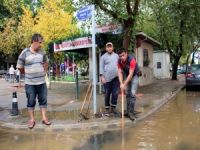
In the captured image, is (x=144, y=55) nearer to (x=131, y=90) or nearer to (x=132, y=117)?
(x=131, y=90)

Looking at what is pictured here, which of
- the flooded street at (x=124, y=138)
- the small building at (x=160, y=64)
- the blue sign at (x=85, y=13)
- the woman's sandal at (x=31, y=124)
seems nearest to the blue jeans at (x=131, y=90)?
the flooded street at (x=124, y=138)

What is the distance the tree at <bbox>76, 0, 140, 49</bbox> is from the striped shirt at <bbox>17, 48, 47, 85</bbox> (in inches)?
296

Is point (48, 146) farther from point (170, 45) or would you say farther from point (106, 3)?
point (170, 45)

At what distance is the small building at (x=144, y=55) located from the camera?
24.4m

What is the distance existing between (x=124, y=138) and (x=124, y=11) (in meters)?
9.29

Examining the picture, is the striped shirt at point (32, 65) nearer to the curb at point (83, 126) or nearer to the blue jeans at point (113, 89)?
the curb at point (83, 126)

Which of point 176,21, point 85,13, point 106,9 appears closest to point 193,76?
point 176,21

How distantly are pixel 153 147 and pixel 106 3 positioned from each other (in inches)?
410

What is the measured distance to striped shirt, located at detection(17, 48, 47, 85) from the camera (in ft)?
31.4

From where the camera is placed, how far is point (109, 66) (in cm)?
1121

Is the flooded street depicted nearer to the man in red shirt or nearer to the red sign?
the man in red shirt

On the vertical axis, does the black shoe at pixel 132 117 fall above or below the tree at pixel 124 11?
below

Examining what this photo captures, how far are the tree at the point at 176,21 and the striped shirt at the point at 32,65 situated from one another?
903cm

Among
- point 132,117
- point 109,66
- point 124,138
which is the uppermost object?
point 109,66
